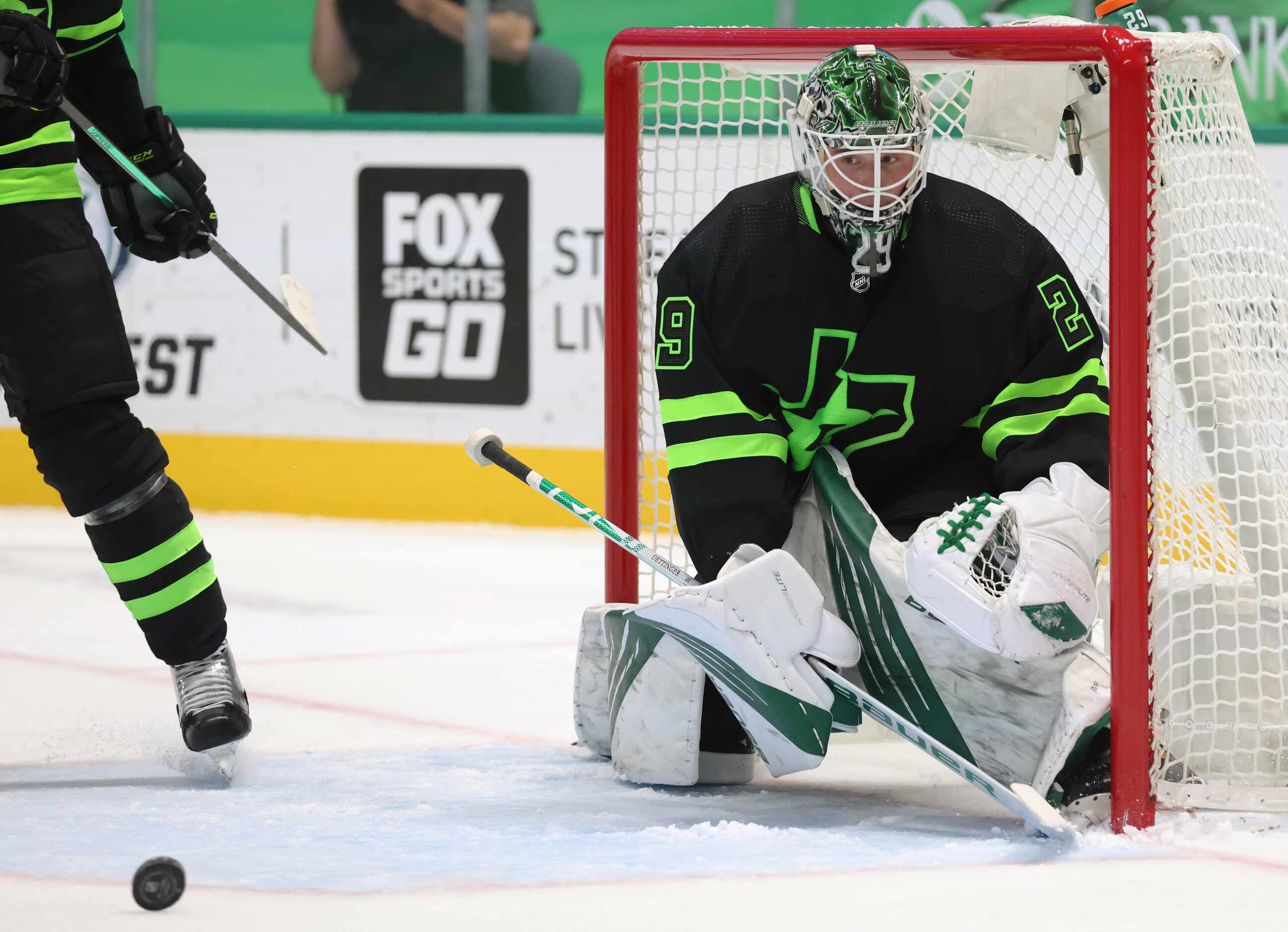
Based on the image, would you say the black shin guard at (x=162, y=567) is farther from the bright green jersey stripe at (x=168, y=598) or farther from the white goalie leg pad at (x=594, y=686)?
the white goalie leg pad at (x=594, y=686)

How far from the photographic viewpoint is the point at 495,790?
226 cm

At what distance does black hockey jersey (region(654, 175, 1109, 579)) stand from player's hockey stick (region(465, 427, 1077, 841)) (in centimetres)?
7

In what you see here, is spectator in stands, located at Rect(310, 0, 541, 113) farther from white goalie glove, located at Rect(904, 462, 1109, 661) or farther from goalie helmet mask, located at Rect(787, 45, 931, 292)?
white goalie glove, located at Rect(904, 462, 1109, 661)

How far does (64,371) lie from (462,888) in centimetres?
80

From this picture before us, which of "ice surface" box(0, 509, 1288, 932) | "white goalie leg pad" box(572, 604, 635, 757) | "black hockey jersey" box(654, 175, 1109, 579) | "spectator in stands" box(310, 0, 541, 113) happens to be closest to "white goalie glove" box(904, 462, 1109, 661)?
"black hockey jersey" box(654, 175, 1109, 579)

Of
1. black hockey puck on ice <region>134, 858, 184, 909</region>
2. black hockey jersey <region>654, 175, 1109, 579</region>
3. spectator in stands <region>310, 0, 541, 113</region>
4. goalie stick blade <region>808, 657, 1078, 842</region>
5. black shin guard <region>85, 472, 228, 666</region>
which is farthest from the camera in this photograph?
spectator in stands <region>310, 0, 541, 113</region>

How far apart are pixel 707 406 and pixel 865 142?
0.36m

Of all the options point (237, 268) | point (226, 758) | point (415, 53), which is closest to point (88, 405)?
point (226, 758)

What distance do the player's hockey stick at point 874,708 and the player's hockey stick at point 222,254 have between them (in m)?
0.55

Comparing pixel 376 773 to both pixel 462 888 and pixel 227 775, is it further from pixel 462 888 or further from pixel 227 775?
pixel 462 888

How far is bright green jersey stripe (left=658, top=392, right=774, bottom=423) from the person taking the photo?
2.21 metres

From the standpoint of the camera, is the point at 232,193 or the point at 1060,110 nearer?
the point at 1060,110

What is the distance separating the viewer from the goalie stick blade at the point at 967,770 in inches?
76.7

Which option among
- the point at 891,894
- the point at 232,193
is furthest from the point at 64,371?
the point at 232,193
